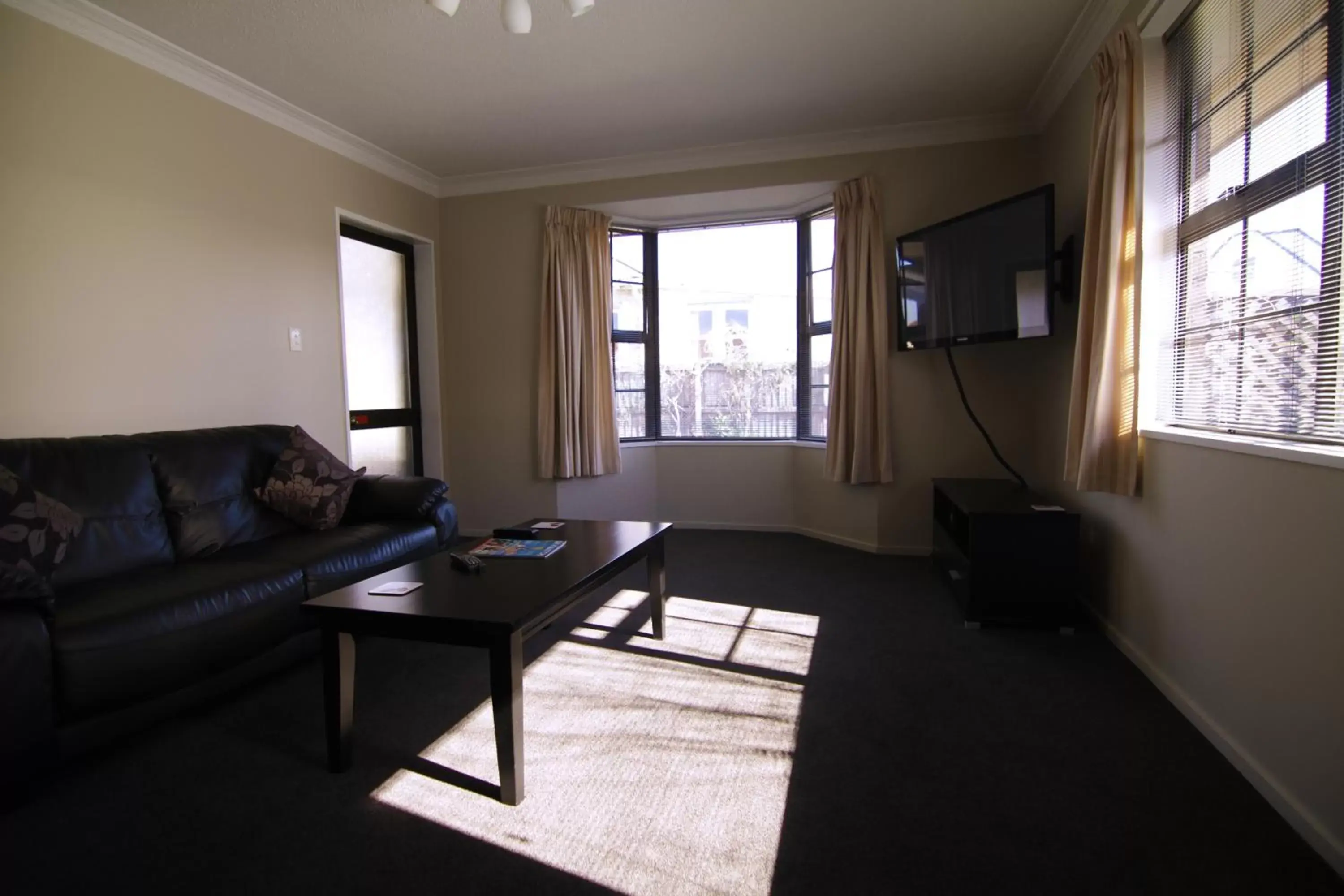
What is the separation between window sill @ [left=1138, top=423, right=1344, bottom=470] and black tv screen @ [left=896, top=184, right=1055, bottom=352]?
0.97 meters

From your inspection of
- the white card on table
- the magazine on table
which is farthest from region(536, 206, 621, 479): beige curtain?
the white card on table

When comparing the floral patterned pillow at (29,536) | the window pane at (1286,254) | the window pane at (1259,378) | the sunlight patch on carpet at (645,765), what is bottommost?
the sunlight patch on carpet at (645,765)

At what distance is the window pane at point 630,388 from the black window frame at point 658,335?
19 millimetres

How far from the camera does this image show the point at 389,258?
4.45 meters

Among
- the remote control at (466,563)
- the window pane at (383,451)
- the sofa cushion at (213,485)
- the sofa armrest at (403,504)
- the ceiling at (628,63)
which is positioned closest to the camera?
the remote control at (466,563)

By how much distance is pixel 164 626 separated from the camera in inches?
75.2

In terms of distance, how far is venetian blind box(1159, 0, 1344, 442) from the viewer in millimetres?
1549

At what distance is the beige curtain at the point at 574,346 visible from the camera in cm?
450

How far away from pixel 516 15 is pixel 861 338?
2548 millimetres

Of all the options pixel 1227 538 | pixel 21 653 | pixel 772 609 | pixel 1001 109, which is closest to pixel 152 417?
pixel 21 653

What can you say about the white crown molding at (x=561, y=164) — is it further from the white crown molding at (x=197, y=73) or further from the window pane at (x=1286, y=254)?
the window pane at (x=1286, y=254)

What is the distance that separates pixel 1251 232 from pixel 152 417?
4.03 meters

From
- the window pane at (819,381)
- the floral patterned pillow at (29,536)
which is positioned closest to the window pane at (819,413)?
the window pane at (819,381)

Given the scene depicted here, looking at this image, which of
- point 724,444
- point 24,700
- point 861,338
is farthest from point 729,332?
point 24,700
